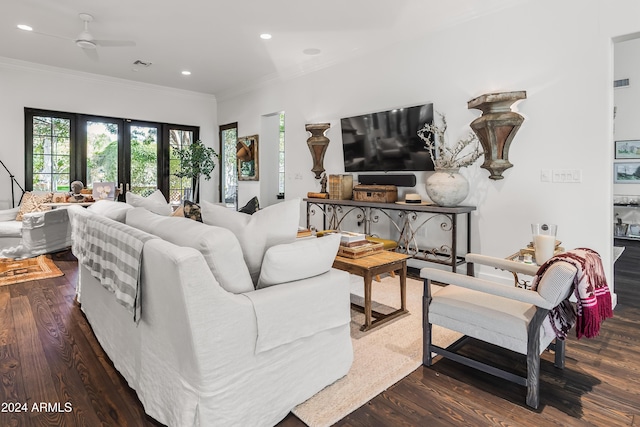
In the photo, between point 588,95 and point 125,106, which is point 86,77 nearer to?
point 125,106

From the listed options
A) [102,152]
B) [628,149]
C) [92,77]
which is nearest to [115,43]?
[92,77]

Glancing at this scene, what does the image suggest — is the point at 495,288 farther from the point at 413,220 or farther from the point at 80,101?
the point at 80,101

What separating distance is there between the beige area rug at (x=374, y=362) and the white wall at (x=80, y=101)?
226 inches

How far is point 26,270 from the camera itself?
4.25m

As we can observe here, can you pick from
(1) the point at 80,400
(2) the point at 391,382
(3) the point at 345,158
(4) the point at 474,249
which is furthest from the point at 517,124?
(1) the point at 80,400

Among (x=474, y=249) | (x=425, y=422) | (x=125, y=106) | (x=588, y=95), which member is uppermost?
(x=125, y=106)

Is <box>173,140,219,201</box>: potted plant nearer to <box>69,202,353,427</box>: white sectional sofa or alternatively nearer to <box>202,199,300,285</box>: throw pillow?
<box>69,202,353,427</box>: white sectional sofa

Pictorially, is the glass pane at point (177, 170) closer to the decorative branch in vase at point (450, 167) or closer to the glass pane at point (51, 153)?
the glass pane at point (51, 153)

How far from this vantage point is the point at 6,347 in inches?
93.0

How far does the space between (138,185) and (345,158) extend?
4215 millimetres

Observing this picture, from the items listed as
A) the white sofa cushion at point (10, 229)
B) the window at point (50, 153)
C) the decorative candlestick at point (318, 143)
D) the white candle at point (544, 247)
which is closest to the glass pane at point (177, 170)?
the window at point (50, 153)

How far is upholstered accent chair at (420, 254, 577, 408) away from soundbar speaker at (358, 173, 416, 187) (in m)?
2.22

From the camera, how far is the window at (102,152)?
19.5 feet

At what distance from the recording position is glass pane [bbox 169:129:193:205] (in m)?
7.34
